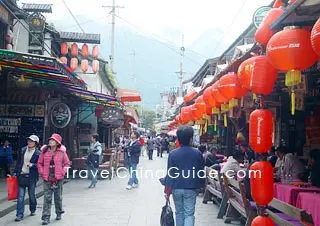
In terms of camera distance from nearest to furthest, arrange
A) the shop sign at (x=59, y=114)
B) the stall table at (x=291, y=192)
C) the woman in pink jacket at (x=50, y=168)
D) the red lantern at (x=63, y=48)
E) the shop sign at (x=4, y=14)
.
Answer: the stall table at (x=291, y=192) → the woman in pink jacket at (x=50, y=168) → the shop sign at (x=4, y=14) → the shop sign at (x=59, y=114) → the red lantern at (x=63, y=48)

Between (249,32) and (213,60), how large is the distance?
10726 mm

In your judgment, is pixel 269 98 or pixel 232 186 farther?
pixel 269 98

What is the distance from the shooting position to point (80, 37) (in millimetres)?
22219

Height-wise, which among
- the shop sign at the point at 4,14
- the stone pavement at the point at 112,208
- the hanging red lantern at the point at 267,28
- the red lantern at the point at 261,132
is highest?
the shop sign at the point at 4,14

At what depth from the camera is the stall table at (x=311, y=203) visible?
234 inches

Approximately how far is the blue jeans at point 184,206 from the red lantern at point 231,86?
3.44 metres

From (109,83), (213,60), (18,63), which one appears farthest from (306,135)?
(109,83)

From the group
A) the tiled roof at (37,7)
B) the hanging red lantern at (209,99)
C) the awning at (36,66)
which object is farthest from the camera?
the tiled roof at (37,7)

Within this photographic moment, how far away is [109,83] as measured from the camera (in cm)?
3281

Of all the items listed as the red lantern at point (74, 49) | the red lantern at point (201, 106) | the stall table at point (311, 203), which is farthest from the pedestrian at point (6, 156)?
the stall table at point (311, 203)

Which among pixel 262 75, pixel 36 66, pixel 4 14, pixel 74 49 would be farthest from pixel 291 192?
pixel 74 49

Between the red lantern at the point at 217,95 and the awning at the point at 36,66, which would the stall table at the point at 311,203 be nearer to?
the red lantern at the point at 217,95

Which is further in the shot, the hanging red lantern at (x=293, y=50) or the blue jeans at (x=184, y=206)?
the blue jeans at (x=184, y=206)

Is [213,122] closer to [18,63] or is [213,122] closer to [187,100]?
[187,100]
